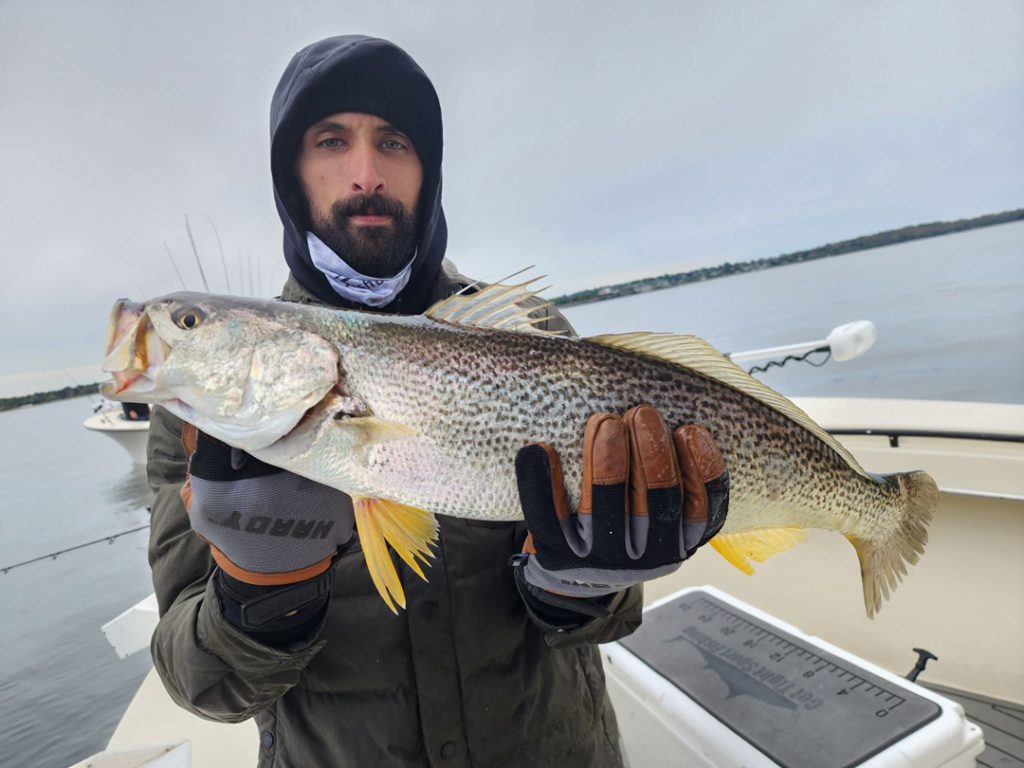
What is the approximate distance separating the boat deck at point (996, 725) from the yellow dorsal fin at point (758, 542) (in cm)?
241

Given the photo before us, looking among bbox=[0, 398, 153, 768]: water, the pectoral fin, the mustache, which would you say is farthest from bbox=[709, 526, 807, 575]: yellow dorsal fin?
bbox=[0, 398, 153, 768]: water

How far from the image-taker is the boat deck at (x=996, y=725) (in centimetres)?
308

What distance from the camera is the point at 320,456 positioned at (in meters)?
1.67

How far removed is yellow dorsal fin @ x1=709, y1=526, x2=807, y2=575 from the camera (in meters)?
1.98

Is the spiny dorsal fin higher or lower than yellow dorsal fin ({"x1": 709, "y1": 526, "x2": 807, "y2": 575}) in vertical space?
higher

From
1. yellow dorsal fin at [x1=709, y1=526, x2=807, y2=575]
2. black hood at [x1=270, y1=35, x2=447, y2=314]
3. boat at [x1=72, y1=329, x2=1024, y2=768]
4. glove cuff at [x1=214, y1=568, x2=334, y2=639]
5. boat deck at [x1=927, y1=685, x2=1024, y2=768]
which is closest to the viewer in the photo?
glove cuff at [x1=214, y1=568, x2=334, y2=639]

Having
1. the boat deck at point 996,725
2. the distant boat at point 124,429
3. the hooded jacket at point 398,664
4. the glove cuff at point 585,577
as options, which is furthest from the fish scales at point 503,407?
the distant boat at point 124,429

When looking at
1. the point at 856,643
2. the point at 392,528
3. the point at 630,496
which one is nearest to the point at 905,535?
the point at 630,496

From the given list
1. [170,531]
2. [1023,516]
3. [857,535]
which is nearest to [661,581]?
[1023,516]

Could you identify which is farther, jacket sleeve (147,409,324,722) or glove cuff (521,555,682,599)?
glove cuff (521,555,682,599)

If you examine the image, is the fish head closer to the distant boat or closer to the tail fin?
the tail fin

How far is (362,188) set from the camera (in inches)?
91.7

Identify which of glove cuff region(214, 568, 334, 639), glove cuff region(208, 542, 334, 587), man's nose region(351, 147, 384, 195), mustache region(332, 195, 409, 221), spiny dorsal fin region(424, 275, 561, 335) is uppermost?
man's nose region(351, 147, 384, 195)

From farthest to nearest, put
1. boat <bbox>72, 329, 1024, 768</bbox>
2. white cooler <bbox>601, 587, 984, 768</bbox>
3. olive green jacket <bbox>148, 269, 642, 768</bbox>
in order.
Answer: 1. boat <bbox>72, 329, 1024, 768</bbox>
2. white cooler <bbox>601, 587, 984, 768</bbox>
3. olive green jacket <bbox>148, 269, 642, 768</bbox>
